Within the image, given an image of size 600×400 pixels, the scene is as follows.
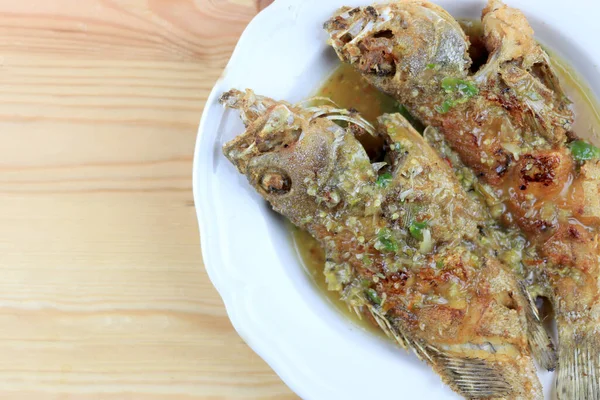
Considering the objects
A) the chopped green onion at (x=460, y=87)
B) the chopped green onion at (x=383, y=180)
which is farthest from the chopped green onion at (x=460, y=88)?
the chopped green onion at (x=383, y=180)

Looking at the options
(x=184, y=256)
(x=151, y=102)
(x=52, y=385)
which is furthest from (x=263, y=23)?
(x=52, y=385)

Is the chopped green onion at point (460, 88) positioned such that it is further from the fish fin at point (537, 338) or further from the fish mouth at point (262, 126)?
the fish fin at point (537, 338)

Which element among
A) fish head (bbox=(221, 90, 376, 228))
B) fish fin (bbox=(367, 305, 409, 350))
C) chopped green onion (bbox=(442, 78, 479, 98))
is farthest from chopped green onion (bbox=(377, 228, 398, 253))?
chopped green onion (bbox=(442, 78, 479, 98))

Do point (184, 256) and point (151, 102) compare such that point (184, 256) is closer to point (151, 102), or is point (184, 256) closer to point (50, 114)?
point (151, 102)

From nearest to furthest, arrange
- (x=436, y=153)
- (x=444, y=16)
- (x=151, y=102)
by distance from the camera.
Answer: (x=444, y=16)
(x=436, y=153)
(x=151, y=102)

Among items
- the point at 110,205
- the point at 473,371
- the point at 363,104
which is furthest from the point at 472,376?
the point at 110,205

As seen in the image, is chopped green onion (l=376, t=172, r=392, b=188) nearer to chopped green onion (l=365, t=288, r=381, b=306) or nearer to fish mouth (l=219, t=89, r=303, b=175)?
fish mouth (l=219, t=89, r=303, b=175)

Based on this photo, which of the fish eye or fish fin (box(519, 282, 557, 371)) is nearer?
the fish eye
